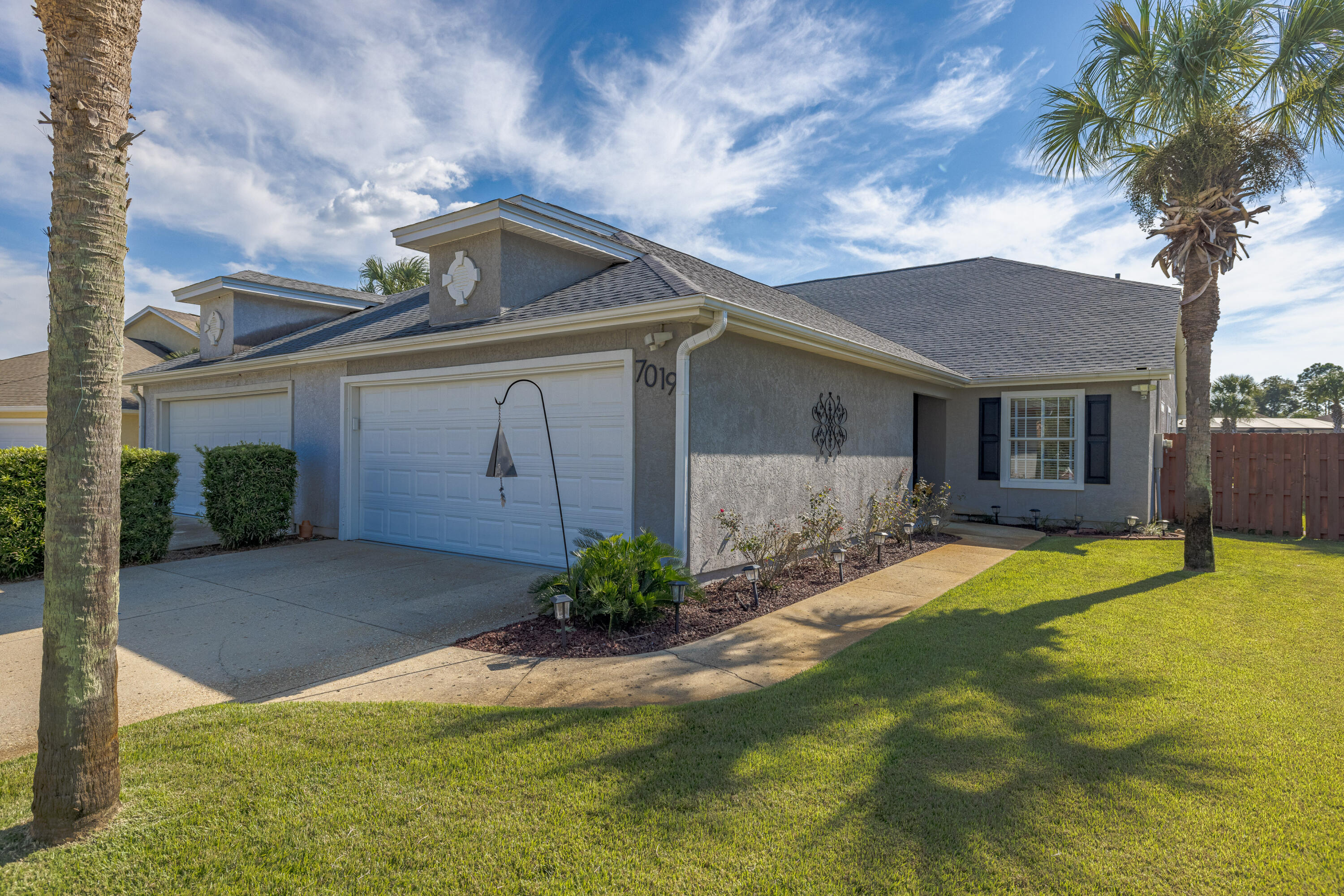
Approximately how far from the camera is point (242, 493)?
32.4 feet

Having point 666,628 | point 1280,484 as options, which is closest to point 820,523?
point 666,628

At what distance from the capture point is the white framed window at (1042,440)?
12.5 meters

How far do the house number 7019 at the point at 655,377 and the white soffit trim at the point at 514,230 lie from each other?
316 cm

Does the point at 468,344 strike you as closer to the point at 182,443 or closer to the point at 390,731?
the point at 390,731

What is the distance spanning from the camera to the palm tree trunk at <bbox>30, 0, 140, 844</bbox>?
262 cm

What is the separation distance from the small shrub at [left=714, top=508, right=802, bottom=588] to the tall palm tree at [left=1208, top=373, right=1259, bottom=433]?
165ft

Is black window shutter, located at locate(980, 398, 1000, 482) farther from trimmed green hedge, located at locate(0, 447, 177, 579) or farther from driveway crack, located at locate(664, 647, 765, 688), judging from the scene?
trimmed green hedge, located at locate(0, 447, 177, 579)

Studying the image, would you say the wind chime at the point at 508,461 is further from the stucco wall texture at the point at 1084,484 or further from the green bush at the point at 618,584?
the stucco wall texture at the point at 1084,484

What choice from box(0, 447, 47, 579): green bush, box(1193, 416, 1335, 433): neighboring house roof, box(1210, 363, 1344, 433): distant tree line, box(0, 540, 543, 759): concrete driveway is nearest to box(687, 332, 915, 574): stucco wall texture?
box(0, 540, 543, 759): concrete driveway

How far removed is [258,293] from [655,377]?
11143 millimetres

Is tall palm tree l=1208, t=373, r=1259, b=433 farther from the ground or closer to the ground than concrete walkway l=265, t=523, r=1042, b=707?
farther from the ground

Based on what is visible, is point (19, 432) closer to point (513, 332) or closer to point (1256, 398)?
point (513, 332)

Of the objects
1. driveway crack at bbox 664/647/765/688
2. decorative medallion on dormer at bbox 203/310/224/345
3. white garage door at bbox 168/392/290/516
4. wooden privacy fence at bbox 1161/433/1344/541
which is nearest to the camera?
driveway crack at bbox 664/647/765/688

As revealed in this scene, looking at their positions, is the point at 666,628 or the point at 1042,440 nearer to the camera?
the point at 666,628
